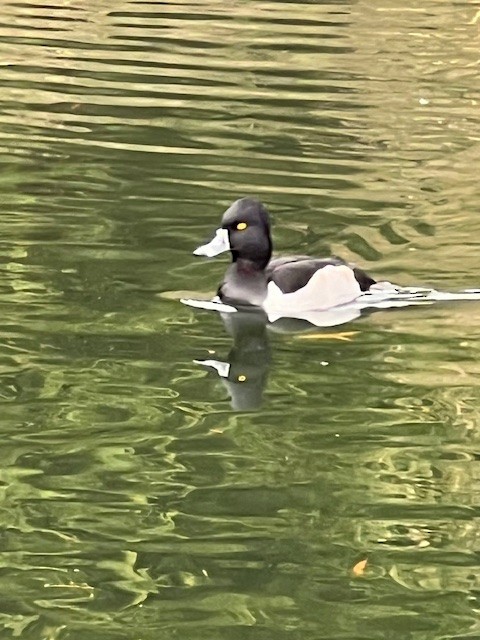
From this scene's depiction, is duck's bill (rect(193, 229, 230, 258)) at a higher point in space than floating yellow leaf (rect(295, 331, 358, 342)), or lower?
higher

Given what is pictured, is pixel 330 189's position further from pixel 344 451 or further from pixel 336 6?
pixel 336 6

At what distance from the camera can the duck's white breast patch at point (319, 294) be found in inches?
498

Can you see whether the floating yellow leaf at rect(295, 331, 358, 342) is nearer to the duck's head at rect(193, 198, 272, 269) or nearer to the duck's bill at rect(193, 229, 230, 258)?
the duck's head at rect(193, 198, 272, 269)

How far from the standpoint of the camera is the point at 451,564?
27.0ft

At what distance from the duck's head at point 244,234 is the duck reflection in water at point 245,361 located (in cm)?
48

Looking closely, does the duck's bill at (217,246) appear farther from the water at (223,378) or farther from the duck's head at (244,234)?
the water at (223,378)

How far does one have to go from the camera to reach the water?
794 centimetres

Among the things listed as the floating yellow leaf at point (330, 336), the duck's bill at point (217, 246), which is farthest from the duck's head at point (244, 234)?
the floating yellow leaf at point (330, 336)

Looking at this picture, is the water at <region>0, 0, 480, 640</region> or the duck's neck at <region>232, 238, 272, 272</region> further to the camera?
the duck's neck at <region>232, 238, 272, 272</region>

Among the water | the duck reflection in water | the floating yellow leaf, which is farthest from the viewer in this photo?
the floating yellow leaf

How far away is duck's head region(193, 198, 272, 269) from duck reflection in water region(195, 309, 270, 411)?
0.48 meters

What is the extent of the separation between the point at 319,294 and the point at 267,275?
0.56 metres

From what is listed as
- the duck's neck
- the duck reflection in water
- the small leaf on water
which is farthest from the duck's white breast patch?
→ the small leaf on water

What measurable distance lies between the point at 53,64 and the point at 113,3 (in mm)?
6795
